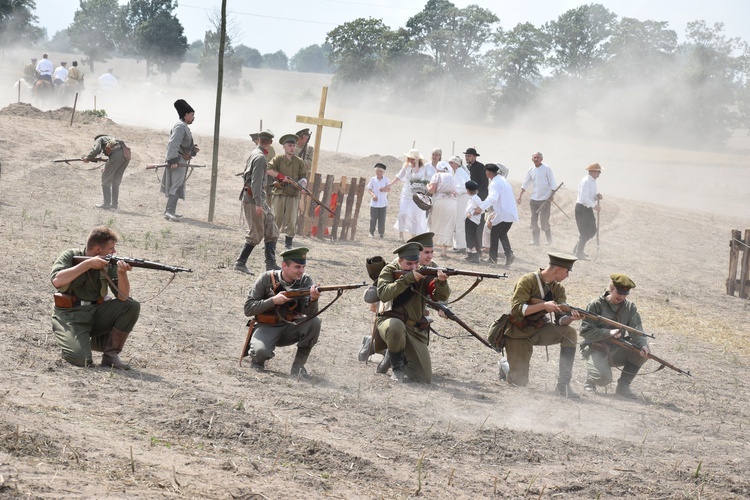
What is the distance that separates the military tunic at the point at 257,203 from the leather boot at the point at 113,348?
5041 millimetres

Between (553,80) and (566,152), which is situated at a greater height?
(553,80)

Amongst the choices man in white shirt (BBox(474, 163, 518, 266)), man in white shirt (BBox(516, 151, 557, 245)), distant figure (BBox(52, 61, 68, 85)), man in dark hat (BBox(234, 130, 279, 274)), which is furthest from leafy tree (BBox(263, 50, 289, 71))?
man in dark hat (BBox(234, 130, 279, 274))

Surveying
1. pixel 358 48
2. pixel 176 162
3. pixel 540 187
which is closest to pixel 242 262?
pixel 176 162

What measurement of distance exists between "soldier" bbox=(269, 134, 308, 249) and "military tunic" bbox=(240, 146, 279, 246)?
0.92m

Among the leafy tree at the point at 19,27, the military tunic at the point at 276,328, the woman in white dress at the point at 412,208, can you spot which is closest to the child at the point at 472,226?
the woman in white dress at the point at 412,208

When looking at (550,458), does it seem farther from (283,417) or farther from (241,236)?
(241,236)

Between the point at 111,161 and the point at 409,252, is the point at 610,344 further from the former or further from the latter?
the point at 111,161

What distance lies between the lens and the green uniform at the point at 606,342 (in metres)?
9.44

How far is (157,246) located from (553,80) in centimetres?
5282

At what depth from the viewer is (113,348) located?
791cm

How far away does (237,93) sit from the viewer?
227ft

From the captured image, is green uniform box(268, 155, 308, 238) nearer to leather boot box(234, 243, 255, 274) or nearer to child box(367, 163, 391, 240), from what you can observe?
leather boot box(234, 243, 255, 274)

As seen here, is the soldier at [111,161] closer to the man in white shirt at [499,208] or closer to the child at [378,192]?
the child at [378,192]

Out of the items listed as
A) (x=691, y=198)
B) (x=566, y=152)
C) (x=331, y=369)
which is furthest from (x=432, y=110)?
(x=331, y=369)
